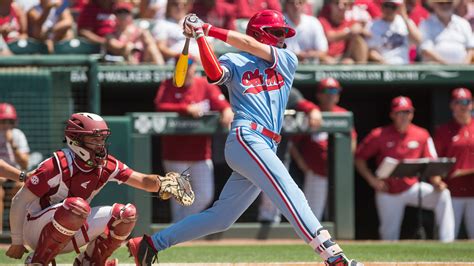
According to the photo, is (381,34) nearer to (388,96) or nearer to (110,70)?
(388,96)

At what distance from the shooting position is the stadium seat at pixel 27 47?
9.91 m

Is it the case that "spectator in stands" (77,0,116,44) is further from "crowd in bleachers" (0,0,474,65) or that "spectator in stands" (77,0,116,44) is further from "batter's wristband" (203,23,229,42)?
"batter's wristband" (203,23,229,42)

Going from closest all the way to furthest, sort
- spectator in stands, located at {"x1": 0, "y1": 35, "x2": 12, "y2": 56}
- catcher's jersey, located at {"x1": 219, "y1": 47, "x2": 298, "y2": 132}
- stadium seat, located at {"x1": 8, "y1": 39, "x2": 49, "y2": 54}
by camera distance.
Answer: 1. catcher's jersey, located at {"x1": 219, "y1": 47, "x2": 298, "y2": 132}
2. spectator in stands, located at {"x1": 0, "y1": 35, "x2": 12, "y2": 56}
3. stadium seat, located at {"x1": 8, "y1": 39, "x2": 49, "y2": 54}

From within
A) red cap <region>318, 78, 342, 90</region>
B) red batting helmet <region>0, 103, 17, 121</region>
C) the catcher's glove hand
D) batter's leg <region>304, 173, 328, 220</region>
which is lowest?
batter's leg <region>304, 173, 328, 220</region>

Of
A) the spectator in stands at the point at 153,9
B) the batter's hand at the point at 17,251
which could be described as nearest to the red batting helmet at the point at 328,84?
the spectator in stands at the point at 153,9

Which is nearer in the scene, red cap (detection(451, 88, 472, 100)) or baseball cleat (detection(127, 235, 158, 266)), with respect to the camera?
baseball cleat (detection(127, 235, 158, 266))

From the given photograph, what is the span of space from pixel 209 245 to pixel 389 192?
82.6 inches

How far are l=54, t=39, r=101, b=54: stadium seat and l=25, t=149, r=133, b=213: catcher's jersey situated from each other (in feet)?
14.7

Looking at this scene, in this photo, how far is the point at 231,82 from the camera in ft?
18.5

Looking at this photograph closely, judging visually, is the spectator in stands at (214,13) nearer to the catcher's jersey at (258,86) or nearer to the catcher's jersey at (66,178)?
→ the catcher's jersey at (258,86)

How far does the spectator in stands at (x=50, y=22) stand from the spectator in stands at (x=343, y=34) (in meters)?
2.87

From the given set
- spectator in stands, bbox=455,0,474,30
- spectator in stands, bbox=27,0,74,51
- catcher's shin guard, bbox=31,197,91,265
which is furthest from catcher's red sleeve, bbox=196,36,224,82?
spectator in stands, bbox=455,0,474,30

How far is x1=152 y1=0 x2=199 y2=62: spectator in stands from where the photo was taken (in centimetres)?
1028

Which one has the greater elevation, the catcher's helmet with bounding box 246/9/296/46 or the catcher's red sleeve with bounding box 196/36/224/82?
the catcher's helmet with bounding box 246/9/296/46
